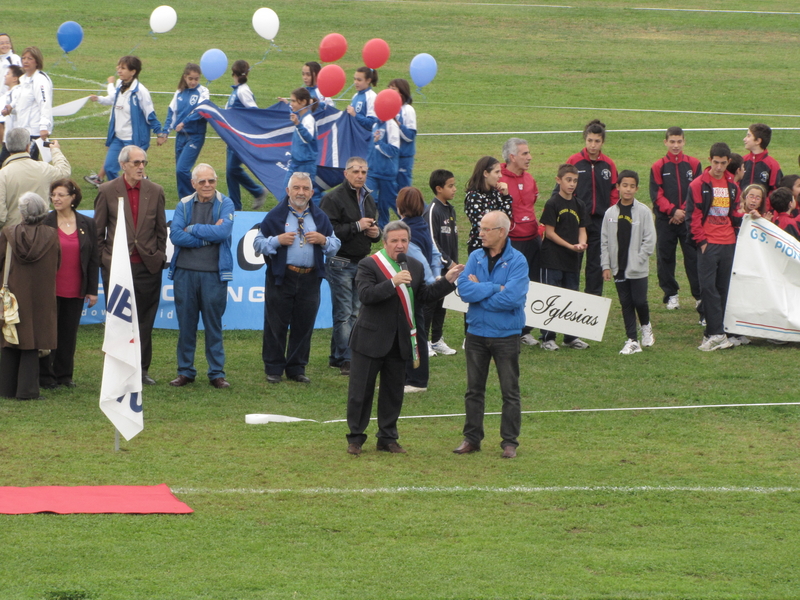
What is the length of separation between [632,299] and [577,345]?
2.80 feet

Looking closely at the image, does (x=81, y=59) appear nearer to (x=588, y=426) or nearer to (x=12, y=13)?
(x=12, y=13)

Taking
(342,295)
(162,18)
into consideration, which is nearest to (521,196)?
(342,295)

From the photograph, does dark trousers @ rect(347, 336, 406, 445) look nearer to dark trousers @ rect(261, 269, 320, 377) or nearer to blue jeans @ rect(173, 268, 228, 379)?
dark trousers @ rect(261, 269, 320, 377)

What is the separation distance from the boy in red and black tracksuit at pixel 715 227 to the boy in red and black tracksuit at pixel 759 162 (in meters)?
1.05

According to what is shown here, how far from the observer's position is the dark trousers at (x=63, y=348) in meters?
10.6

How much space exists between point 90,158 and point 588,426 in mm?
13207

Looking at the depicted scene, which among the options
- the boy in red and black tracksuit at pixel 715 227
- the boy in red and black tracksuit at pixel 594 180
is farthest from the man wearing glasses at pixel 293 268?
the boy in red and black tracksuit at pixel 715 227

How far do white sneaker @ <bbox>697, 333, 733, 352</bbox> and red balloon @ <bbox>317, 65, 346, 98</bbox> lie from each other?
6736 millimetres

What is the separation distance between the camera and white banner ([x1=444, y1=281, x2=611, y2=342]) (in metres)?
12.1

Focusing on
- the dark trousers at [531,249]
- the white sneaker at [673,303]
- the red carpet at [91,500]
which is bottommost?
the red carpet at [91,500]

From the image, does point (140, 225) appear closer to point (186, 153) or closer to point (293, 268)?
point (293, 268)

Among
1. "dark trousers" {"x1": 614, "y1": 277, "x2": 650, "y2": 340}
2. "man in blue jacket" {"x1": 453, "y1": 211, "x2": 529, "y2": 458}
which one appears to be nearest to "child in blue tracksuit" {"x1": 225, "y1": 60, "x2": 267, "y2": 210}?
"dark trousers" {"x1": 614, "y1": 277, "x2": 650, "y2": 340}

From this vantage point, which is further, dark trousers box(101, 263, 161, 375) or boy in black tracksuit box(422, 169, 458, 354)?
boy in black tracksuit box(422, 169, 458, 354)

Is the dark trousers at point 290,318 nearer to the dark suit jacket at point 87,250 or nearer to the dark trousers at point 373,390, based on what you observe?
the dark suit jacket at point 87,250
